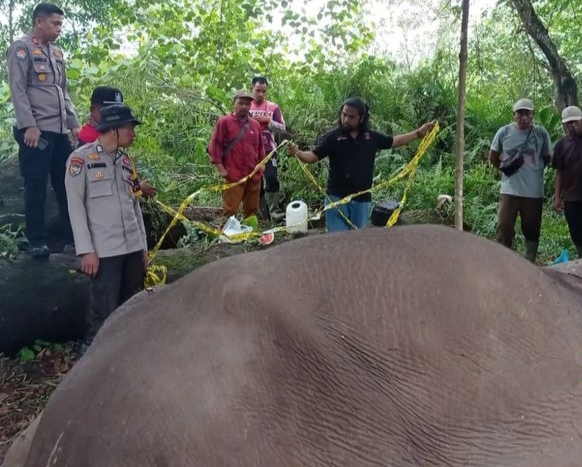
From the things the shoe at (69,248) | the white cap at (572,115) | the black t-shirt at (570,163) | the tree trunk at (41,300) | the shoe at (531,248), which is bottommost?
the shoe at (531,248)

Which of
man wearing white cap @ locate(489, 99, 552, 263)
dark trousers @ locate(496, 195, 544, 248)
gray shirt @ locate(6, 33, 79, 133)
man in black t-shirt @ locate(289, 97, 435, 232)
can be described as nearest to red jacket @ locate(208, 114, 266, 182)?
man in black t-shirt @ locate(289, 97, 435, 232)

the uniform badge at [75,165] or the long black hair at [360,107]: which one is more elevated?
the long black hair at [360,107]

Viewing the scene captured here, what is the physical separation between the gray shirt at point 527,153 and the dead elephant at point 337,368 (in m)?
5.62

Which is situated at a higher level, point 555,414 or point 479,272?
point 479,272

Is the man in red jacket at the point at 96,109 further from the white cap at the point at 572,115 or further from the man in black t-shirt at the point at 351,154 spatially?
the white cap at the point at 572,115

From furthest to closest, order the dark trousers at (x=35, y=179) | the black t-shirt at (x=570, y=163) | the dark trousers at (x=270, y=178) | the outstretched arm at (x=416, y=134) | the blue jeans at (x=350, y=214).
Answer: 1. the dark trousers at (x=270, y=178)
2. the black t-shirt at (x=570, y=163)
3. the blue jeans at (x=350, y=214)
4. the outstretched arm at (x=416, y=134)
5. the dark trousers at (x=35, y=179)

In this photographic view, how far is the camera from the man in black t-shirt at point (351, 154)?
24.0ft

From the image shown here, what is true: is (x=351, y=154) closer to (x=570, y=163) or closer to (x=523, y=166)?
(x=523, y=166)

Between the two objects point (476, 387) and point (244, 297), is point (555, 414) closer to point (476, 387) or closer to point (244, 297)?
point (476, 387)

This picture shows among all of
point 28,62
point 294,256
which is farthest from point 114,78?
point 294,256

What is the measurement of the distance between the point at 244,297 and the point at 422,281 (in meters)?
0.65

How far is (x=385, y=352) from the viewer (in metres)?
2.41

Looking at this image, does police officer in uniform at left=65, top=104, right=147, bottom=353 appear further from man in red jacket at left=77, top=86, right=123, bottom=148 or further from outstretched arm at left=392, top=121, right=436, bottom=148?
outstretched arm at left=392, top=121, right=436, bottom=148

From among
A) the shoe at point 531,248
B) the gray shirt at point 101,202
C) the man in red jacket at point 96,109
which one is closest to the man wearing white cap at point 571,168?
the shoe at point 531,248
